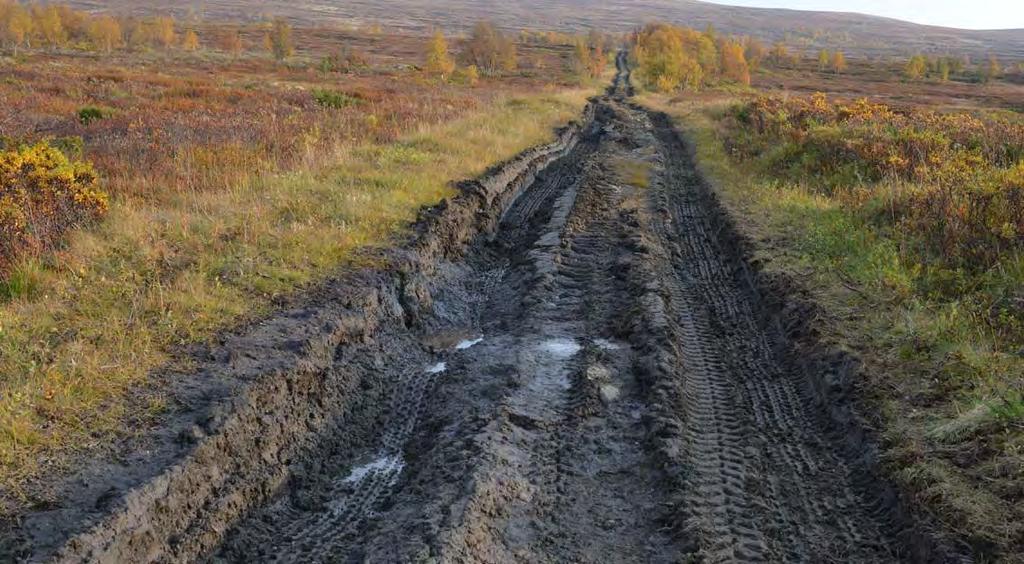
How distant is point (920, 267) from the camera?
8.11 metres

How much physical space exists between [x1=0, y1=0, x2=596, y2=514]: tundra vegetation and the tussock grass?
0.02m

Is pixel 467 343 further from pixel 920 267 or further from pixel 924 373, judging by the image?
pixel 920 267

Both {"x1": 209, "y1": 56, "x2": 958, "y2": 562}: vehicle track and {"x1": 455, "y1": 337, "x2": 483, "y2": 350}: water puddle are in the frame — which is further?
{"x1": 455, "y1": 337, "x2": 483, "y2": 350}: water puddle

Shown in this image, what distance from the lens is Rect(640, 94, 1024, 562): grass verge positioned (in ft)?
13.8

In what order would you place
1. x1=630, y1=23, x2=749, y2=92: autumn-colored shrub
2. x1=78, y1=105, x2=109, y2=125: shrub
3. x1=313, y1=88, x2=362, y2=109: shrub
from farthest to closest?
1. x1=630, y1=23, x2=749, y2=92: autumn-colored shrub
2. x1=313, y1=88, x2=362, y2=109: shrub
3. x1=78, y1=105, x2=109, y2=125: shrub

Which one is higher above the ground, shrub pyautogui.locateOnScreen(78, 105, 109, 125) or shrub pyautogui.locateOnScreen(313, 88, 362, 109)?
shrub pyautogui.locateOnScreen(313, 88, 362, 109)

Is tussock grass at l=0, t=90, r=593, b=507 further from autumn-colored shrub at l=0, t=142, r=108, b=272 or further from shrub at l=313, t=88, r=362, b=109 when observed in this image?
shrub at l=313, t=88, r=362, b=109

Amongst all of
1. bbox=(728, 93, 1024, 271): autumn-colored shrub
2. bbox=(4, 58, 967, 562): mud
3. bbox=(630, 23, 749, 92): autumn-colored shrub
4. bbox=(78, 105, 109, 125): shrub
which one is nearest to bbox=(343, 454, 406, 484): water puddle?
bbox=(4, 58, 967, 562): mud

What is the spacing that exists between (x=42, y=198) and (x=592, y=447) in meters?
6.48

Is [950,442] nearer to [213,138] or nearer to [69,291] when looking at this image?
[69,291]

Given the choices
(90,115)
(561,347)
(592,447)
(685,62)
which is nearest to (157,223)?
(561,347)

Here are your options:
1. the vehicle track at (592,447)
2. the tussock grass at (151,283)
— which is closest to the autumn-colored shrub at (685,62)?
the tussock grass at (151,283)

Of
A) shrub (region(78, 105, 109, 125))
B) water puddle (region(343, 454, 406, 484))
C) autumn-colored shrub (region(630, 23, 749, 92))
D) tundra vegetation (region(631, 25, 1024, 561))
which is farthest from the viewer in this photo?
autumn-colored shrub (region(630, 23, 749, 92))

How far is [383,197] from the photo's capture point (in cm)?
1075
